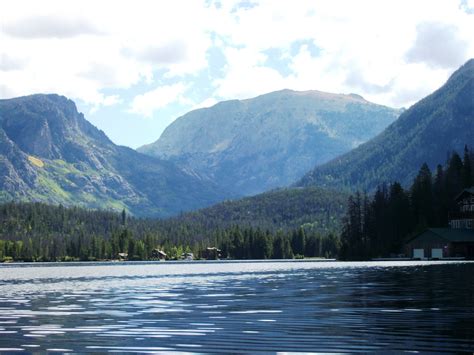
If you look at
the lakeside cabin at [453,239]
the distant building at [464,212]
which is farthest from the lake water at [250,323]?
the distant building at [464,212]

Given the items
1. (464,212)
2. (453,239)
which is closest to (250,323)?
(453,239)

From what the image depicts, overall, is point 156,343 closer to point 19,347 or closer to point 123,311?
point 19,347

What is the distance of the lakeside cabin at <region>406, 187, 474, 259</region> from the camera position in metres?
176

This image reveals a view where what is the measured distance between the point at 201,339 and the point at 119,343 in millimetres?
3333

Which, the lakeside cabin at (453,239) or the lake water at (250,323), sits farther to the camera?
the lakeside cabin at (453,239)

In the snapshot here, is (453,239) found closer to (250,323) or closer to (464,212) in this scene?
(464,212)

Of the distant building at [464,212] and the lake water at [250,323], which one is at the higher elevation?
the distant building at [464,212]

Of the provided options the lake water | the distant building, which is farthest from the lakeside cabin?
the lake water

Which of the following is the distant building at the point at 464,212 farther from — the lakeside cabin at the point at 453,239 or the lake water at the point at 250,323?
the lake water at the point at 250,323

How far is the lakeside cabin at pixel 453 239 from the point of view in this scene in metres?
176

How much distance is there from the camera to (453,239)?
176 meters

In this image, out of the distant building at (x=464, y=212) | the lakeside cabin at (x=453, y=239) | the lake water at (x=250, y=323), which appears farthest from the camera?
the distant building at (x=464, y=212)

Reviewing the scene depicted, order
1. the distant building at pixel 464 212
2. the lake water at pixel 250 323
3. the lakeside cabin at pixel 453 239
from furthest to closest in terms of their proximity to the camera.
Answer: the distant building at pixel 464 212 < the lakeside cabin at pixel 453 239 < the lake water at pixel 250 323

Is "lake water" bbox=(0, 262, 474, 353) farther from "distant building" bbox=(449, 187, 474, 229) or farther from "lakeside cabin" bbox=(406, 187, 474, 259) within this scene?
"distant building" bbox=(449, 187, 474, 229)
